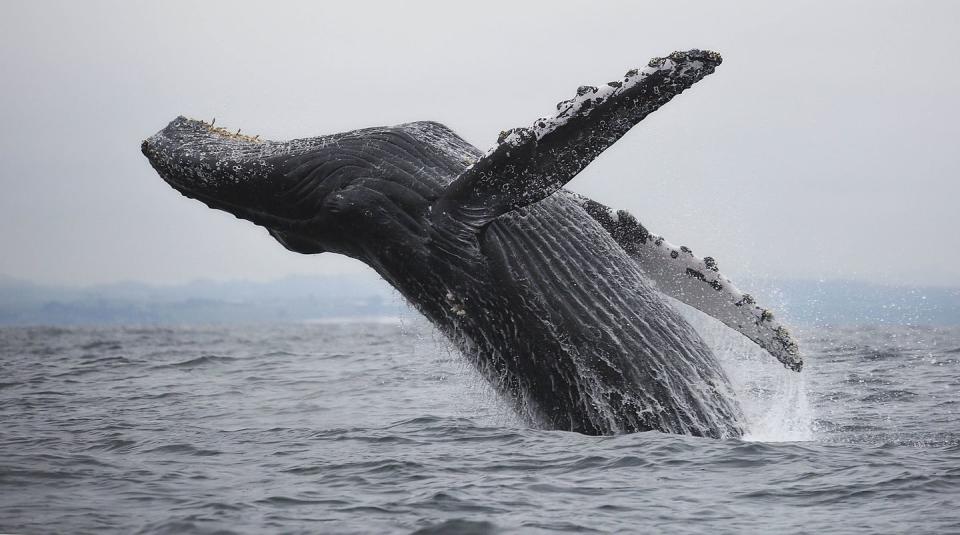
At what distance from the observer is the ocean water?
22.5 feet

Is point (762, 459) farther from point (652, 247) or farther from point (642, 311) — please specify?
point (652, 247)

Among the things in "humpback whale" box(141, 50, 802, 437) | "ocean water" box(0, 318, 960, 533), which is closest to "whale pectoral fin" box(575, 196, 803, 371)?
"humpback whale" box(141, 50, 802, 437)

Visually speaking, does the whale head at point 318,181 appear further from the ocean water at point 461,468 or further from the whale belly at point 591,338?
the ocean water at point 461,468

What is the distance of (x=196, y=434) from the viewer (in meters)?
10.9

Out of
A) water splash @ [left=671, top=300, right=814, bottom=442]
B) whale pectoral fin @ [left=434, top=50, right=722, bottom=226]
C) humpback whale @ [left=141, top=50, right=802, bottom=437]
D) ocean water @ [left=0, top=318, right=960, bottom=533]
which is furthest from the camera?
water splash @ [left=671, top=300, right=814, bottom=442]

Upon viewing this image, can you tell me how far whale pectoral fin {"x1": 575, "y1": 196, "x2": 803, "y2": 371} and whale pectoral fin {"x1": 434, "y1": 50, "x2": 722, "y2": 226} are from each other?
185 cm

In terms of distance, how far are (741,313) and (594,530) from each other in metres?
3.77

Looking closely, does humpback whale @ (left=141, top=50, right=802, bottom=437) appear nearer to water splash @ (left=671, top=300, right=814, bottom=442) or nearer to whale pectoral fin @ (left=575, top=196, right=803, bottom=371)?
whale pectoral fin @ (left=575, top=196, right=803, bottom=371)

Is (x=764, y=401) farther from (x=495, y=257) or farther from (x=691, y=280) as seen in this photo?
(x=495, y=257)

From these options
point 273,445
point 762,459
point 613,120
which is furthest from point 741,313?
point 273,445

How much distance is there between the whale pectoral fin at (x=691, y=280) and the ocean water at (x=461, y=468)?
357mm

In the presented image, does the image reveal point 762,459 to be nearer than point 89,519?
No

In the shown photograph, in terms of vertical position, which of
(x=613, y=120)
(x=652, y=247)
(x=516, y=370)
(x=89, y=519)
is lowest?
(x=89, y=519)

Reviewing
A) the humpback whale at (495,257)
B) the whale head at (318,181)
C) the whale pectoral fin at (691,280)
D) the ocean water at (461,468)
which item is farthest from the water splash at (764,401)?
the whale head at (318,181)
